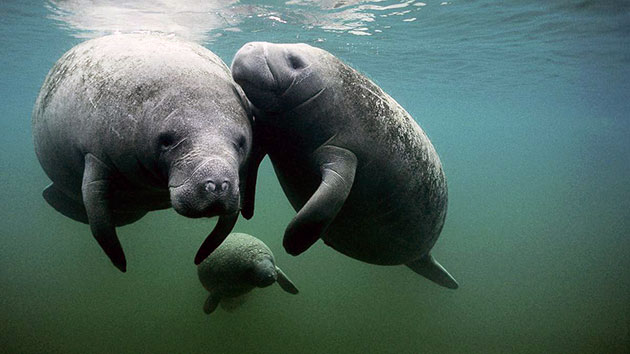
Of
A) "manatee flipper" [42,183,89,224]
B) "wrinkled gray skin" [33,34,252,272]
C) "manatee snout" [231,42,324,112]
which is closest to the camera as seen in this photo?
"wrinkled gray skin" [33,34,252,272]

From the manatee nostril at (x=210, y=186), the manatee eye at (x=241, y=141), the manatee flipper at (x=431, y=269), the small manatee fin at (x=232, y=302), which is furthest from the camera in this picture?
the small manatee fin at (x=232, y=302)

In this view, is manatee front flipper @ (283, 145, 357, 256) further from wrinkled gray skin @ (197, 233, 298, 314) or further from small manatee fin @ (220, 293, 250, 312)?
small manatee fin @ (220, 293, 250, 312)

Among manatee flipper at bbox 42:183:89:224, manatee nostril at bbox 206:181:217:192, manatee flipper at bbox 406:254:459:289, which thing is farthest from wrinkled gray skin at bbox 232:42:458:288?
manatee flipper at bbox 42:183:89:224

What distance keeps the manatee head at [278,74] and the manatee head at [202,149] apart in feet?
0.60

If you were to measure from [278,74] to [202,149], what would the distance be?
829 millimetres

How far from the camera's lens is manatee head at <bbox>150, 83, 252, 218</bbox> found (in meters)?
2.04

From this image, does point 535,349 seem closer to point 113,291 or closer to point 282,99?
point 282,99

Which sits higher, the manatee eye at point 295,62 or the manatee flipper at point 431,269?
the manatee eye at point 295,62

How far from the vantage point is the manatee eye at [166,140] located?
2277 mm

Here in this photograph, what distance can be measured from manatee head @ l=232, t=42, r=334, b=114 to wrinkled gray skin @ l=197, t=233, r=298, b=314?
3.45m

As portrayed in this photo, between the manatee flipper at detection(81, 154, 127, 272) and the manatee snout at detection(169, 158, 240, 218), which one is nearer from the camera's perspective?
the manatee snout at detection(169, 158, 240, 218)

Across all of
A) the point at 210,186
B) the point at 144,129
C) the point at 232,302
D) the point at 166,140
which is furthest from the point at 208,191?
the point at 232,302

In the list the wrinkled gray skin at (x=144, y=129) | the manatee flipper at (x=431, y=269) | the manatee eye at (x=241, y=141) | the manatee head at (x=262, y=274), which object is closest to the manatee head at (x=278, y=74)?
the wrinkled gray skin at (x=144, y=129)

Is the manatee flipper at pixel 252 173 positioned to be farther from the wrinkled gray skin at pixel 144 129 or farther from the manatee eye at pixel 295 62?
Answer: the manatee eye at pixel 295 62
